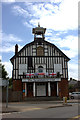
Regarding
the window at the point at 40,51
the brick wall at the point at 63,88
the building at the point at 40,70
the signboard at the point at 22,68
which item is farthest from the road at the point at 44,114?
the window at the point at 40,51

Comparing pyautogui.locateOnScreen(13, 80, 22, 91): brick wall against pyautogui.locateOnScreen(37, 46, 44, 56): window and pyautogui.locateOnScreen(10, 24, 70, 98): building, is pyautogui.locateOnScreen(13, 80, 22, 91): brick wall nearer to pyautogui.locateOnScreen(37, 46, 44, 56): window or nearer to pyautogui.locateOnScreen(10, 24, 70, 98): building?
pyautogui.locateOnScreen(10, 24, 70, 98): building

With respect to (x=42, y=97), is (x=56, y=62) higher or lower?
higher

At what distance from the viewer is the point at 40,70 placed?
107ft

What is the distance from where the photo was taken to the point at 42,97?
29.9 meters

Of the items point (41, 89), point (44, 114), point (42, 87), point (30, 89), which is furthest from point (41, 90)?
point (44, 114)

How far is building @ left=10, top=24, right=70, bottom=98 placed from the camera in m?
30.9

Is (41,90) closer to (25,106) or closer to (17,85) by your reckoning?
(17,85)

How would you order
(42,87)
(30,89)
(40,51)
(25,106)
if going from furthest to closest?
(40,51) < (30,89) < (42,87) < (25,106)

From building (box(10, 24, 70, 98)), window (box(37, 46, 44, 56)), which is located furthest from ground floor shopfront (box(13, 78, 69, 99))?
window (box(37, 46, 44, 56))

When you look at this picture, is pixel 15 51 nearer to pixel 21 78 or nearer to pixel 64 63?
pixel 21 78

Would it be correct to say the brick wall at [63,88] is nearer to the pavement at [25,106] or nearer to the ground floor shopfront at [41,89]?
the ground floor shopfront at [41,89]

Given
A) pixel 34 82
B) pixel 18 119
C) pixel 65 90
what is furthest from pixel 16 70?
pixel 18 119

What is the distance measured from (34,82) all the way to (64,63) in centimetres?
662

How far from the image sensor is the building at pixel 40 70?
101ft
